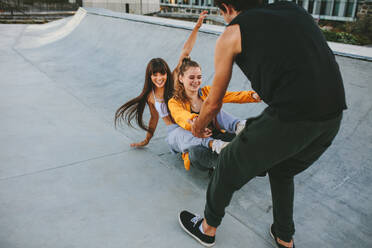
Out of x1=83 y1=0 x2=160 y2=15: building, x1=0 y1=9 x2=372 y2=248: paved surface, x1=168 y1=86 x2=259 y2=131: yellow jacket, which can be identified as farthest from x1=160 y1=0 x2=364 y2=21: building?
x1=168 y1=86 x2=259 y2=131: yellow jacket

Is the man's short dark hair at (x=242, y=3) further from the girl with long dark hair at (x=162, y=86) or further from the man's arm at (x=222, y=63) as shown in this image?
the girl with long dark hair at (x=162, y=86)

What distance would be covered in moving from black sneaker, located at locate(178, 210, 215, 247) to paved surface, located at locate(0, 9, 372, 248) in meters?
0.06

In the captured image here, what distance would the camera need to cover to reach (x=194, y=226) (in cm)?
221

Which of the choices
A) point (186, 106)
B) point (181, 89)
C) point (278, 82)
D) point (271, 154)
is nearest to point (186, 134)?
point (186, 106)

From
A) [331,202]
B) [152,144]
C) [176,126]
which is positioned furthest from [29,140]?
[331,202]

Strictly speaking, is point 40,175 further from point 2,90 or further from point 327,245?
point 2,90

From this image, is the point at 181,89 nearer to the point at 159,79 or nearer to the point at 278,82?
the point at 159,79

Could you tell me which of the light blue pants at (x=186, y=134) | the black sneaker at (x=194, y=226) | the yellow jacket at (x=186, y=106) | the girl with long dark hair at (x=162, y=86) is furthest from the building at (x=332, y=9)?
the black sneaker at (x=194, y=226)

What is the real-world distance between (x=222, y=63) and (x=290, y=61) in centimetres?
33

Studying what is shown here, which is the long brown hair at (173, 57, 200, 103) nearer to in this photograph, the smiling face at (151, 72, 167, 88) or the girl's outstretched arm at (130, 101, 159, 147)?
the smiling face at (151, 72, 167, 88)

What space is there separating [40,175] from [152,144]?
1.26 meters

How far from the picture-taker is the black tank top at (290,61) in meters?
1.45

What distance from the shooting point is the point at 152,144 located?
3672mm

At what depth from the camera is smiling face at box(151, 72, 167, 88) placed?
3082mm
